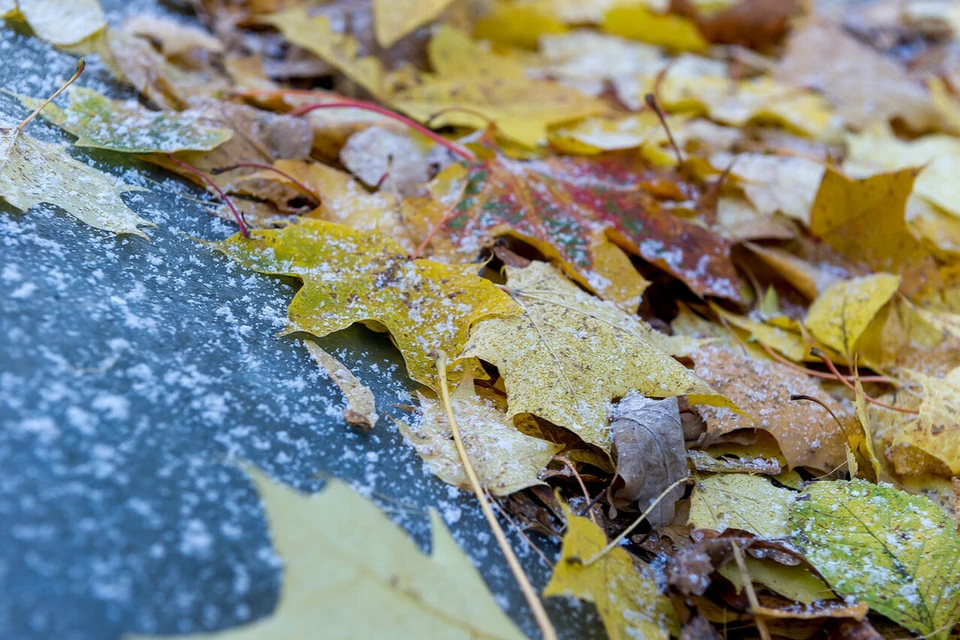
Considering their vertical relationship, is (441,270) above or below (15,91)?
below

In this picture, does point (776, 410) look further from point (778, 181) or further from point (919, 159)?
point (919, 159)

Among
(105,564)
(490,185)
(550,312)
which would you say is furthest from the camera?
(490,185)

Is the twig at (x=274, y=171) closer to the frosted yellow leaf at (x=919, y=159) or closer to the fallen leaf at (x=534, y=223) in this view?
the fallen leaf at (x=534, y=223)

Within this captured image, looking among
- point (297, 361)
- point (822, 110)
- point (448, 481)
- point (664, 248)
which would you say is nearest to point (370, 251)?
point (297, 361)

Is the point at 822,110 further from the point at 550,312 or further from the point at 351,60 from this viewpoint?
the point at 550,312

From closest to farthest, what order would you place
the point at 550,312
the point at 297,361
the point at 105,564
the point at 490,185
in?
the point at 105,564 < the point at 297,361 < the point at 550,312 < the point at 490,185

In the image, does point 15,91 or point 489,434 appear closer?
point 489,434

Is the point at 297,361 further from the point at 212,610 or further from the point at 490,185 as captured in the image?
the point at 490,185

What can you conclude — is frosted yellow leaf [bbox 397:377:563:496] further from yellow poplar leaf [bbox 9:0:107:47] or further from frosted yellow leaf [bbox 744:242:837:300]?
yellow poplar leaf [bbox 9:0:107:47]
